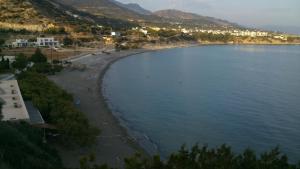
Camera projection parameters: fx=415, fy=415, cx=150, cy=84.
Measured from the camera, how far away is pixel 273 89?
3619cm

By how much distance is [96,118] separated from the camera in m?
21.7

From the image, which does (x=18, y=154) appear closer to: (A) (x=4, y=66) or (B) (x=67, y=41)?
(A) (x=4, y=66)

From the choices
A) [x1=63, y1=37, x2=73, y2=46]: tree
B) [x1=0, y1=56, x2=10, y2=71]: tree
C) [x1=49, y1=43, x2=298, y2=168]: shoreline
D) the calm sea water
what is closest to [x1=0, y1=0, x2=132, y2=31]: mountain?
[x1=63, y1=37, x2=73, y2=46]: tree

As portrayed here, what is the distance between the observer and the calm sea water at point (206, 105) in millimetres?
20141

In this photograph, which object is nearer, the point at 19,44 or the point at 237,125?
the point at 237,125

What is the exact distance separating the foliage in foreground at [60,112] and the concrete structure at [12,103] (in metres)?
0.57

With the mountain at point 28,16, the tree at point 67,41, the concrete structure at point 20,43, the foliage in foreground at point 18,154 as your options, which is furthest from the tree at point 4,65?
the mountain at point 28,16

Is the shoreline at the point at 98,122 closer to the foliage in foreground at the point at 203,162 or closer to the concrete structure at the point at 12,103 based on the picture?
the concrete structure at the point at 12,103

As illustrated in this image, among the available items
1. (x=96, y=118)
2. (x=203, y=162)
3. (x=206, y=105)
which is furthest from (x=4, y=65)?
(x=203, y=162)

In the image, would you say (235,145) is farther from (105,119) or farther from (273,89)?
(273,89)

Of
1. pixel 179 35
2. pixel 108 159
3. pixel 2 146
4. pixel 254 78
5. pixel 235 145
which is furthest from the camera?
pixel 179 35

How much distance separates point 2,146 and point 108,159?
6635mm

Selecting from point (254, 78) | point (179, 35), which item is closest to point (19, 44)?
point (254, 78)

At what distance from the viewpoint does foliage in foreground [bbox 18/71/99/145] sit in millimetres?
15469
